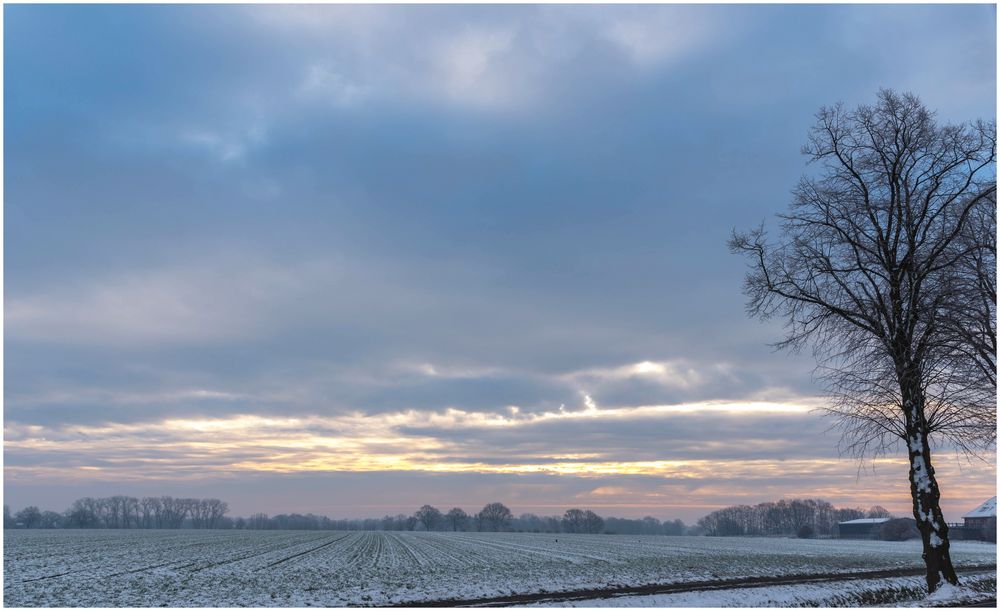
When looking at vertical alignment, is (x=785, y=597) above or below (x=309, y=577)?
above

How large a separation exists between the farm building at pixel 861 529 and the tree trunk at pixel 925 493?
168 meters

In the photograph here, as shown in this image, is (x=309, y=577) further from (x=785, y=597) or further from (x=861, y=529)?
(x=861, y=529)

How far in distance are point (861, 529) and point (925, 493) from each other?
184m

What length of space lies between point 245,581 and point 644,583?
19601 mm

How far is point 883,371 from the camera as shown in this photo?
68.9 feet

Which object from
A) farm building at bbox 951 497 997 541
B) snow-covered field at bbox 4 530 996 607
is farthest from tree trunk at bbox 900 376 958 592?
farm building at bbox 951 497 997 541

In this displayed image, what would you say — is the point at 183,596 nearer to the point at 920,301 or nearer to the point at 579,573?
the point at 579,573

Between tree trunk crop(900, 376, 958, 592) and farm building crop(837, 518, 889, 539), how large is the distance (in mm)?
168017

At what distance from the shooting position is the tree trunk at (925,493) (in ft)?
68.9

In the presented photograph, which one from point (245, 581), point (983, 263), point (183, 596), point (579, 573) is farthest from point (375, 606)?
point (983, 263)

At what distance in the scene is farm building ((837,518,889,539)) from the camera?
171050 mm

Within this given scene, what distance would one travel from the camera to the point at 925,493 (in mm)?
21094

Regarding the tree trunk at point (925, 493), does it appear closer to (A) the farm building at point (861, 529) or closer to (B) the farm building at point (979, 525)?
(B) the farm building at point (979, 525)

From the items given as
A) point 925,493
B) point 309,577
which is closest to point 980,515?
point 925,493
